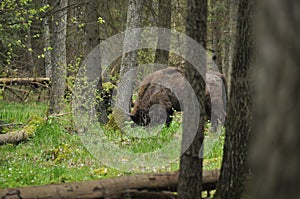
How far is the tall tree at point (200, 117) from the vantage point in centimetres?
545

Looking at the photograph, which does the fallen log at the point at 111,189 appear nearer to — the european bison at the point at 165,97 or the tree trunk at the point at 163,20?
the european bison at the point at 165,97

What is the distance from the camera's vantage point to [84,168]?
8594 millimetres

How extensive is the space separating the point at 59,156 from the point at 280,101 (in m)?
7.80

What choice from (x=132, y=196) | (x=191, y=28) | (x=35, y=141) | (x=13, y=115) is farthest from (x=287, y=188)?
(x=13, y=115)

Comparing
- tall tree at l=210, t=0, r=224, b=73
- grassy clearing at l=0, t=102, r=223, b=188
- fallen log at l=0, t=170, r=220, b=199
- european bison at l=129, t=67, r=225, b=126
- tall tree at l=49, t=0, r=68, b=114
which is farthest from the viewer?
tall tree at l=210, t=0, r=224, b=73

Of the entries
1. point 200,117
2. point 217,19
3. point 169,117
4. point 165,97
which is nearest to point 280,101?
point 200,117

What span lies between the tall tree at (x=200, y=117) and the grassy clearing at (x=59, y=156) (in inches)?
92.8

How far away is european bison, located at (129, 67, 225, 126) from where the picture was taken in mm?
13352

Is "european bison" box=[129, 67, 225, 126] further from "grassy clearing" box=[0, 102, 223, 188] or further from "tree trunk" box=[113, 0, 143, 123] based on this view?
"grassy clearing" box=[0, 102, 223, 188]

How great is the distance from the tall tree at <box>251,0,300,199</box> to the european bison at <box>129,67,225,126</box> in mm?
10901

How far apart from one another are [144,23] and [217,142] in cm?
1695

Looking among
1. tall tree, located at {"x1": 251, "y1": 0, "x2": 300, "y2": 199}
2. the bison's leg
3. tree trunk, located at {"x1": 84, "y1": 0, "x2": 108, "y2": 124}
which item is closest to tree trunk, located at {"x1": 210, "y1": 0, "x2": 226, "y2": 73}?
tree trunk, located at {"x1": 84, "y1": 0, "x2": 108, "y2": 124}

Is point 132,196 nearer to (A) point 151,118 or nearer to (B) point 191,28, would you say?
(B) point 191,28

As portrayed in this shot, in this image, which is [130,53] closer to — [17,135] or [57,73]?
[57,73]
